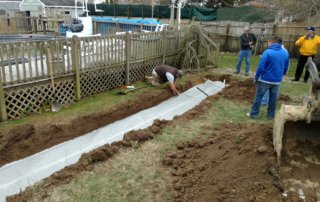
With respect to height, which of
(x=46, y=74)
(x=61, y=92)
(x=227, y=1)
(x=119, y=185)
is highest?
(x=227, y=1)

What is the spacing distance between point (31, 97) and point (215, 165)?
4.61 m

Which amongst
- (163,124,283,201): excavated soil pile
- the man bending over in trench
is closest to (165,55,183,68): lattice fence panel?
the man bending over in trench

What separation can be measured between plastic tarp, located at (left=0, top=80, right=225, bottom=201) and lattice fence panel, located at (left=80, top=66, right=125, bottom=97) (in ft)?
6.27

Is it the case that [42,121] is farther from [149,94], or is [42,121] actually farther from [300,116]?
[300,116]

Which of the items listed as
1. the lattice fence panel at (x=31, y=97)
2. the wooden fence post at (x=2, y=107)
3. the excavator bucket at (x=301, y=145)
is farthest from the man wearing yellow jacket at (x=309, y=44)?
the wooden fence post at (x=2, y=107)

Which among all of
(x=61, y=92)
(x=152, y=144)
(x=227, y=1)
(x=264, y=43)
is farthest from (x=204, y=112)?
(x=227, y=1)

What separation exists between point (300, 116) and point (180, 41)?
341 inches

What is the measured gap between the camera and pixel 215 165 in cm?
Answer: 473

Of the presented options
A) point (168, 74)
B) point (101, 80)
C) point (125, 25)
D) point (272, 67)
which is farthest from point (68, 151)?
point (125, 25)

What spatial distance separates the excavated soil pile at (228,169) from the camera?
373 cm

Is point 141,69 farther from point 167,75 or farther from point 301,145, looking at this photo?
point 301,145

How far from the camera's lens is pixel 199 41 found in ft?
40.8

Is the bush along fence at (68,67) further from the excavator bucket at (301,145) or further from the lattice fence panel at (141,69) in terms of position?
the excavator bucket at (301,145)

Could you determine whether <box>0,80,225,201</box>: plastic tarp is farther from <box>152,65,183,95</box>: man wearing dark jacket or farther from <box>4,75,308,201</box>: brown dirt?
<box>152,65,183,95</box>: man wearing dark jacket
